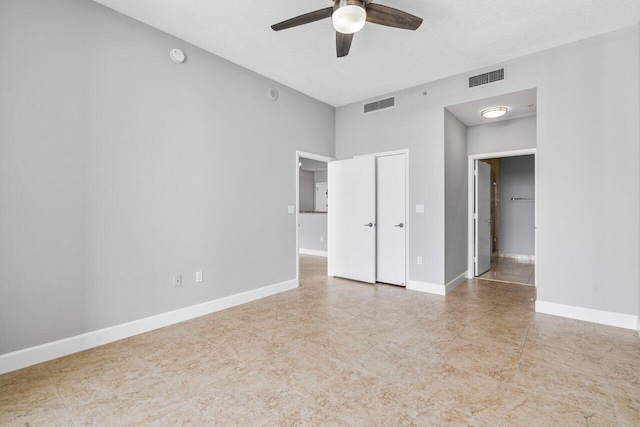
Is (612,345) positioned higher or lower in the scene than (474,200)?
lower

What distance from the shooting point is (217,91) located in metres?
3.56

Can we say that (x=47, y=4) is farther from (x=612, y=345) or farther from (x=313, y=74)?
(x=612, y=345)

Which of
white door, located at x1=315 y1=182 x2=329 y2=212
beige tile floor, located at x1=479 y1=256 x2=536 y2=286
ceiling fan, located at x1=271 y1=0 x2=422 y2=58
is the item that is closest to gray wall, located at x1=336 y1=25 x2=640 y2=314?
beige tile floor, located at x1=479 y1=256 x2=536 y2=286

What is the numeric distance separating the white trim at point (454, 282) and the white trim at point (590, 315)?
1.07 m

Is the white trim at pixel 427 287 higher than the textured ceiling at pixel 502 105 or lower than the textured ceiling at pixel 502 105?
lower

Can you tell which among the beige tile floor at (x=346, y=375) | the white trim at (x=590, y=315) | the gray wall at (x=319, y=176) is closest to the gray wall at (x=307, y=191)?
the gray wall at (x=319, y=176)

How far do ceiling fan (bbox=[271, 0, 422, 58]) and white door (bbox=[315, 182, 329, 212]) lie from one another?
666 centimetres

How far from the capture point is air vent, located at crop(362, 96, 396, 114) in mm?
4677

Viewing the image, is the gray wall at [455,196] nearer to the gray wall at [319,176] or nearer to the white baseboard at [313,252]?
the white baseboard at [313,252]

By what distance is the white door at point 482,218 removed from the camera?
5168 mm

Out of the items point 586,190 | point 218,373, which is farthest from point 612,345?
point 218,373

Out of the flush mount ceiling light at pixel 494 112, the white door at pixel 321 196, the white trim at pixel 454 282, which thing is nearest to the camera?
the flush mount ceiling light at pixel 494 112

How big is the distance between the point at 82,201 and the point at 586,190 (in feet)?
16.2

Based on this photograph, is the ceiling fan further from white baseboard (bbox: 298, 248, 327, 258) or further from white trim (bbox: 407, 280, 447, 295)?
white baseboard (bbox: 298, 248, 327, 258)
